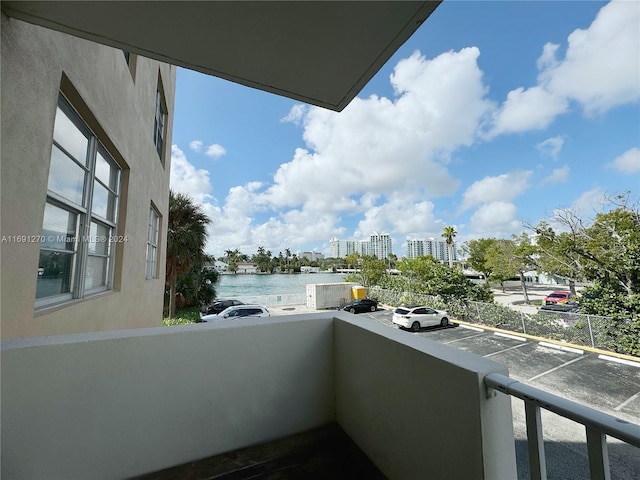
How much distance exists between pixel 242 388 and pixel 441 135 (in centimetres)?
2070

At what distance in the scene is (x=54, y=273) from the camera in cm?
203

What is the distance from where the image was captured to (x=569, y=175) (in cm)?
1936

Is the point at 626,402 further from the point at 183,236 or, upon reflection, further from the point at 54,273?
the point at 183,236

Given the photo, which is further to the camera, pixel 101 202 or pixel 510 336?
pixel 510 336

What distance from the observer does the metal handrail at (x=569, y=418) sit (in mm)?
646

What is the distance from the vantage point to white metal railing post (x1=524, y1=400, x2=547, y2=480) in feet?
2.83

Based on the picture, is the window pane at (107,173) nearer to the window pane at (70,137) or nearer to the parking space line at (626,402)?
the window pane at (70,137)

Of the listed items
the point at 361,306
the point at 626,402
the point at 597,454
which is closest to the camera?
the point at 597,454

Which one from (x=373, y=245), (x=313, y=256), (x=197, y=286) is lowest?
(x=197, y=286)

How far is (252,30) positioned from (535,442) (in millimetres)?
2043

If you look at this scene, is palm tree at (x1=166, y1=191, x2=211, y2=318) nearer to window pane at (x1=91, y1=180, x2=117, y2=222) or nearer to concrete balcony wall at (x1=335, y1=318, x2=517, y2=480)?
window pane at (x1=91, y1=180, x2=117, y2=222)

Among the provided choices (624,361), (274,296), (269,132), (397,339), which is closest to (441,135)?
(269,132)

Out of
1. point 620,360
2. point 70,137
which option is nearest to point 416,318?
point 620,360

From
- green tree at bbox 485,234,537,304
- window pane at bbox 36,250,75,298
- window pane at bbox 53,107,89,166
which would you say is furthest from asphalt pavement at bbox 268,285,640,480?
green tree at bbox 485,234,537,304
